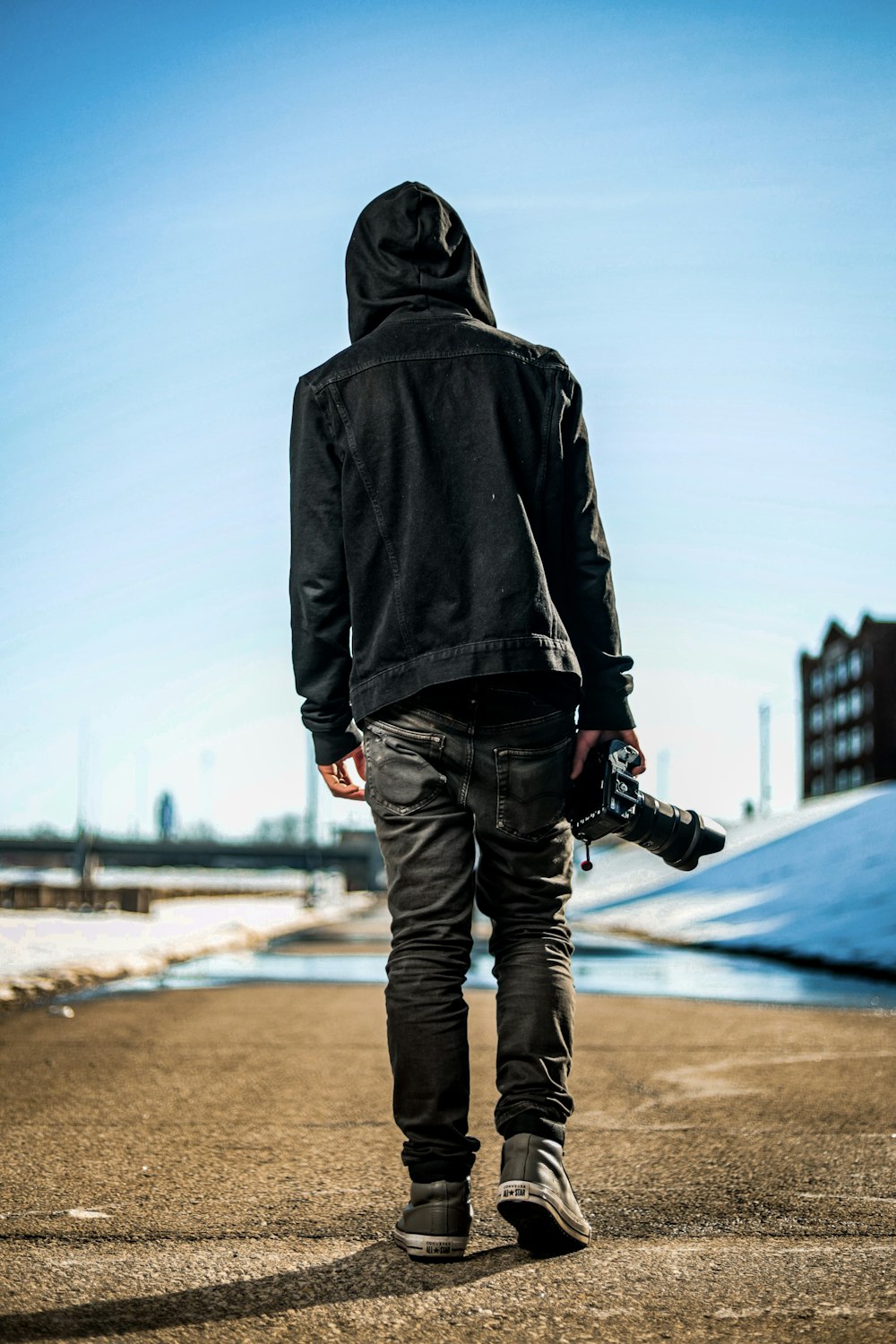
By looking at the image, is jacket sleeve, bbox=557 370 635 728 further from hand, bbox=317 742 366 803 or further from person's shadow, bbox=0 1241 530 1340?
person's shadow, bbox=0 1241 530 1340

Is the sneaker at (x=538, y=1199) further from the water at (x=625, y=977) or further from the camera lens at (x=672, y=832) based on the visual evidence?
the water at (x=625, y=977)

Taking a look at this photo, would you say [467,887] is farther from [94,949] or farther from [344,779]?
[94,949]

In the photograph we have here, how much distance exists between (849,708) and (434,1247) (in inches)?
3261

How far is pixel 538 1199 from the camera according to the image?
234cm

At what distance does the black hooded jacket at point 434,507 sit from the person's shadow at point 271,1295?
1071 mm

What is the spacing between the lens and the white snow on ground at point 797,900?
1509 centimetres

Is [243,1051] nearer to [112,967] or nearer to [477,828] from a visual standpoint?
[477,828]

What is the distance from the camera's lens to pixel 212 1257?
236cm

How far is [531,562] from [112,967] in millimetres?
8632

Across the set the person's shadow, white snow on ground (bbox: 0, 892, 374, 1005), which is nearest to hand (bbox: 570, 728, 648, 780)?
the person's shadow

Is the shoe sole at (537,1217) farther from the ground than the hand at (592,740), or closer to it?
closer to it

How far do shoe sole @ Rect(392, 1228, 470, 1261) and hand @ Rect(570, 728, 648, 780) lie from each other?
3.21 ft

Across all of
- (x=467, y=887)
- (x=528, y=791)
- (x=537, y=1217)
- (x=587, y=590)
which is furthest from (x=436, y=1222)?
(x=587, y=590)

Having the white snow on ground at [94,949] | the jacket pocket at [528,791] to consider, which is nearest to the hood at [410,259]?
the jacket pocket at [528,791]
